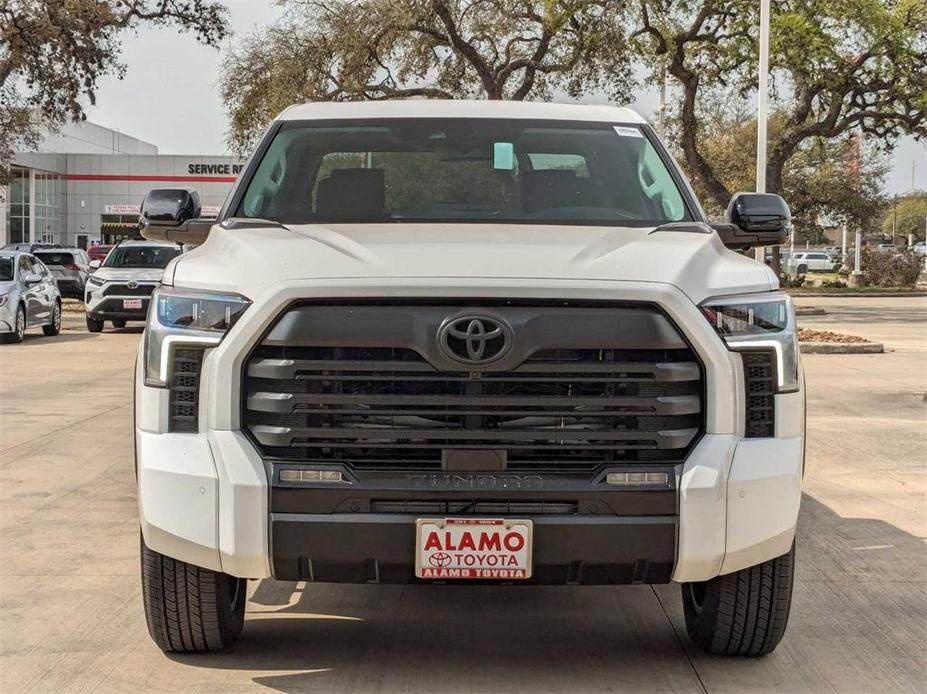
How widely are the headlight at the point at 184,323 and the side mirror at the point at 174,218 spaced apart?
4.92 feet

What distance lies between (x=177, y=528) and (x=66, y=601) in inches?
62.7

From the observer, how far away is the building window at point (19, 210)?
78125mm

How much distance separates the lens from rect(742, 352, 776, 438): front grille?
4309mm

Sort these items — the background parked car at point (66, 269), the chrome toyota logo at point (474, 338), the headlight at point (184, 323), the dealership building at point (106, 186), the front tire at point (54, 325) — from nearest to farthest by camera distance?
the chrome toyota logo at point (474, 338) → the headlight at point (184, 323) → the front tire at point (54, 325) → the background parked car at point (66, 269) → the dealership building at point (106, 186)

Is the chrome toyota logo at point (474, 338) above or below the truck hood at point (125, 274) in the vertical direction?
above

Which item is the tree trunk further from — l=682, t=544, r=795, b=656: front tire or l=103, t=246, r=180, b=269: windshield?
l=682, t=544, r=795, b=656: front tire

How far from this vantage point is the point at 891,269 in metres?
51.9

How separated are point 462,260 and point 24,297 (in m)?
19.3

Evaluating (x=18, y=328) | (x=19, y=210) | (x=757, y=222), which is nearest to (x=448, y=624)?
(x=757, y=222)

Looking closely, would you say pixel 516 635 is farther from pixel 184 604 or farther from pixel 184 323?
pixel 184 323

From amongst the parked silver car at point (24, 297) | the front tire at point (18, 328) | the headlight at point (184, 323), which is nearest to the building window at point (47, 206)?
the parked silver car at point (24, 297)

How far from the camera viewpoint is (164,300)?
441 centimetres

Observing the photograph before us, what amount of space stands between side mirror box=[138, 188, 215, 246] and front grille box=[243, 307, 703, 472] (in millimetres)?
1778

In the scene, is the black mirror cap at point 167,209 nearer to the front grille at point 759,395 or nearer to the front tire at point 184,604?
the front tire at point 184,604
